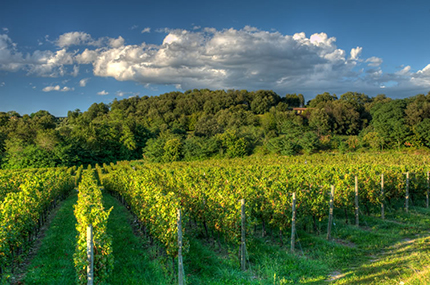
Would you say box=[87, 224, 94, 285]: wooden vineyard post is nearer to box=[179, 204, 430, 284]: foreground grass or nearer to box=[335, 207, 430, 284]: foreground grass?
box=[179, 204, 430, 284]: foreground grass

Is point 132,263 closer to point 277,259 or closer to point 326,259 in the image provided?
point 277,259

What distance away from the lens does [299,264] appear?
26.7ft

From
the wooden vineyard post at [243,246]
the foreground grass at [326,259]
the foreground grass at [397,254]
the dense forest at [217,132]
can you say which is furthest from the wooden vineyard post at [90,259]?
the dense forest at [217,132]

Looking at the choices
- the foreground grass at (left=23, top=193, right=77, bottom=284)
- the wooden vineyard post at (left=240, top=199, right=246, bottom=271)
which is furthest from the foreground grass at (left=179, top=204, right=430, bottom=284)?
the foreground grass at (left=23, top=193, right=77, bottom=284)

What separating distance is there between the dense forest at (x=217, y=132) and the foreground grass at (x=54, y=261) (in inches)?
1433

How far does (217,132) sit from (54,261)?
55.1 meters

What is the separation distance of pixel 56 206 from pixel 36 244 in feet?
33.3

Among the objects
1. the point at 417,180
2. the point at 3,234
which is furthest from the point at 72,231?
the point at 417,180

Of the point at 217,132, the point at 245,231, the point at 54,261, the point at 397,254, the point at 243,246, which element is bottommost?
the point at 397,254

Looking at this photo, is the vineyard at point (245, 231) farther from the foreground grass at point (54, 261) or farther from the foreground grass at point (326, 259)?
the foreground grass at point (54, 261)

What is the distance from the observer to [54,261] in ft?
29.1

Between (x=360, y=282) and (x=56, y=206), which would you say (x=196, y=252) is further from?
(x=56, y=206)

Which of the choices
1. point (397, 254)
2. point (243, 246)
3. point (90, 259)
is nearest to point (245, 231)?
point (243, 246)

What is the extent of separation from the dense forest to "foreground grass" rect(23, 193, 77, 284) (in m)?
36.4
